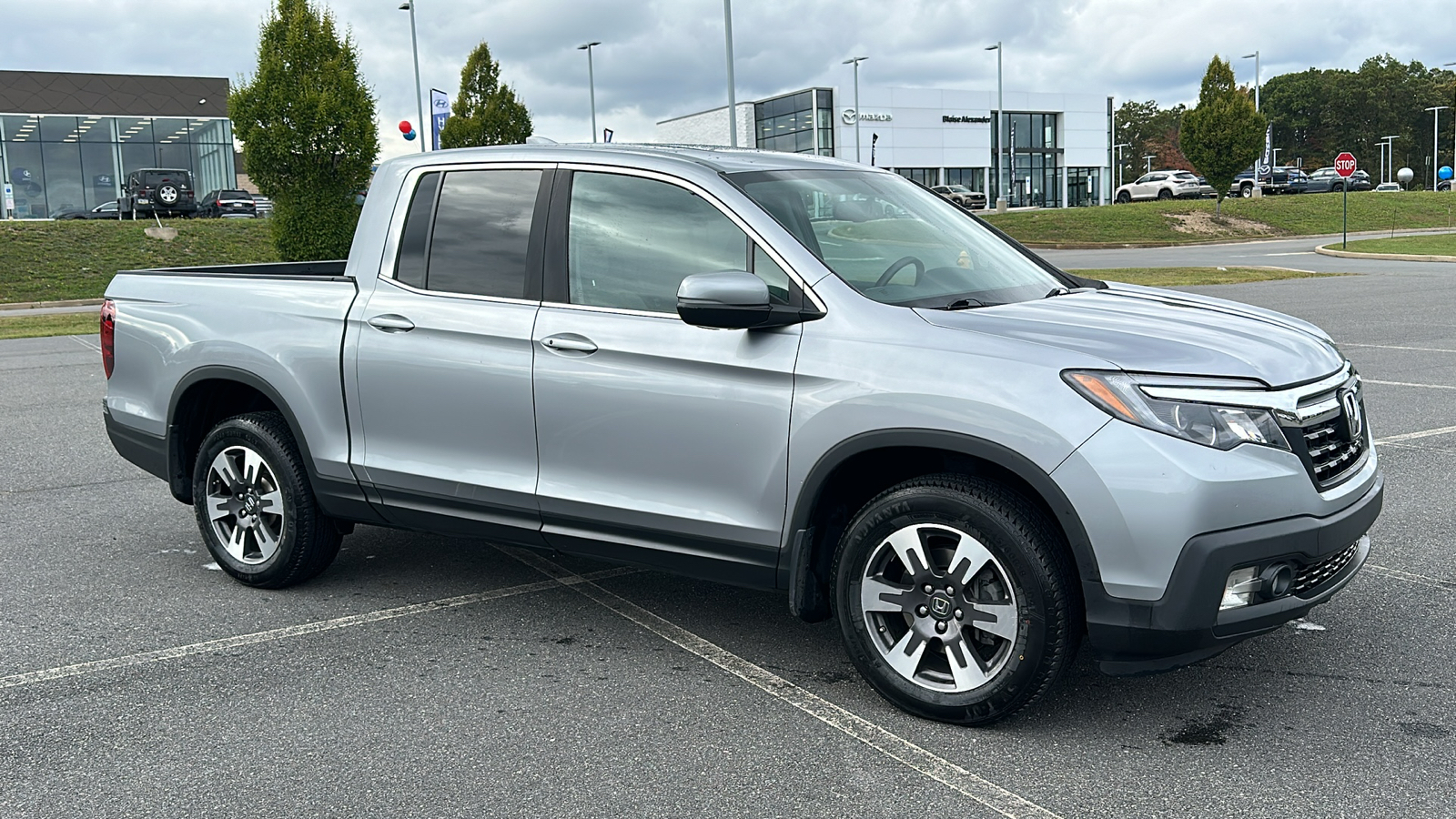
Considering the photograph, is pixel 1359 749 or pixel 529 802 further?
pixel 1359 749

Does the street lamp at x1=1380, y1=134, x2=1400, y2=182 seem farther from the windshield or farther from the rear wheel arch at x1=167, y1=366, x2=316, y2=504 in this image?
the rear wheel arch at x1=167, y1=366, x2=316, y2=504

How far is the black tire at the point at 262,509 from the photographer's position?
17.2ft

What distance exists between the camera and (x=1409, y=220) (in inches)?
1903

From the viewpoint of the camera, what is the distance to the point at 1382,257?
104 feet

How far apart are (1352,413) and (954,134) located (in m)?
81.2

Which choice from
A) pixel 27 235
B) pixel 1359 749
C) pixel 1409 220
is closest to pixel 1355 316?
pixel 1359 749

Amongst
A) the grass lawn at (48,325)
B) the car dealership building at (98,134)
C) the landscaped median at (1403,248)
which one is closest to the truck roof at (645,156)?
the grass lawn at (48,325)

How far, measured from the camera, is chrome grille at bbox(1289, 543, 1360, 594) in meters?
3.62

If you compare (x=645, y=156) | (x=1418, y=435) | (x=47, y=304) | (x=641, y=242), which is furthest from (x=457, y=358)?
(x=47, y=304)

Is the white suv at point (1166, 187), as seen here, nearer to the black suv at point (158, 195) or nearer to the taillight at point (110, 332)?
the black suv at point (158, 195)

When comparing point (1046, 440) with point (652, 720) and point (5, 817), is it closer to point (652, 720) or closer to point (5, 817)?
point (652, 720)

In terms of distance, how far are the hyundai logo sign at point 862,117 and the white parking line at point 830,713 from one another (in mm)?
71742

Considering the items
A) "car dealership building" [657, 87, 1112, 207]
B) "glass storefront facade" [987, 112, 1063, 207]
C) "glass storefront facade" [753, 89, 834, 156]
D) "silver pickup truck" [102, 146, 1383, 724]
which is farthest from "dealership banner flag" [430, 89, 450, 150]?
"glass storefront facade" [987, 112, 1063, 207]

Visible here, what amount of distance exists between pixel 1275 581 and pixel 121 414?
4.99m
